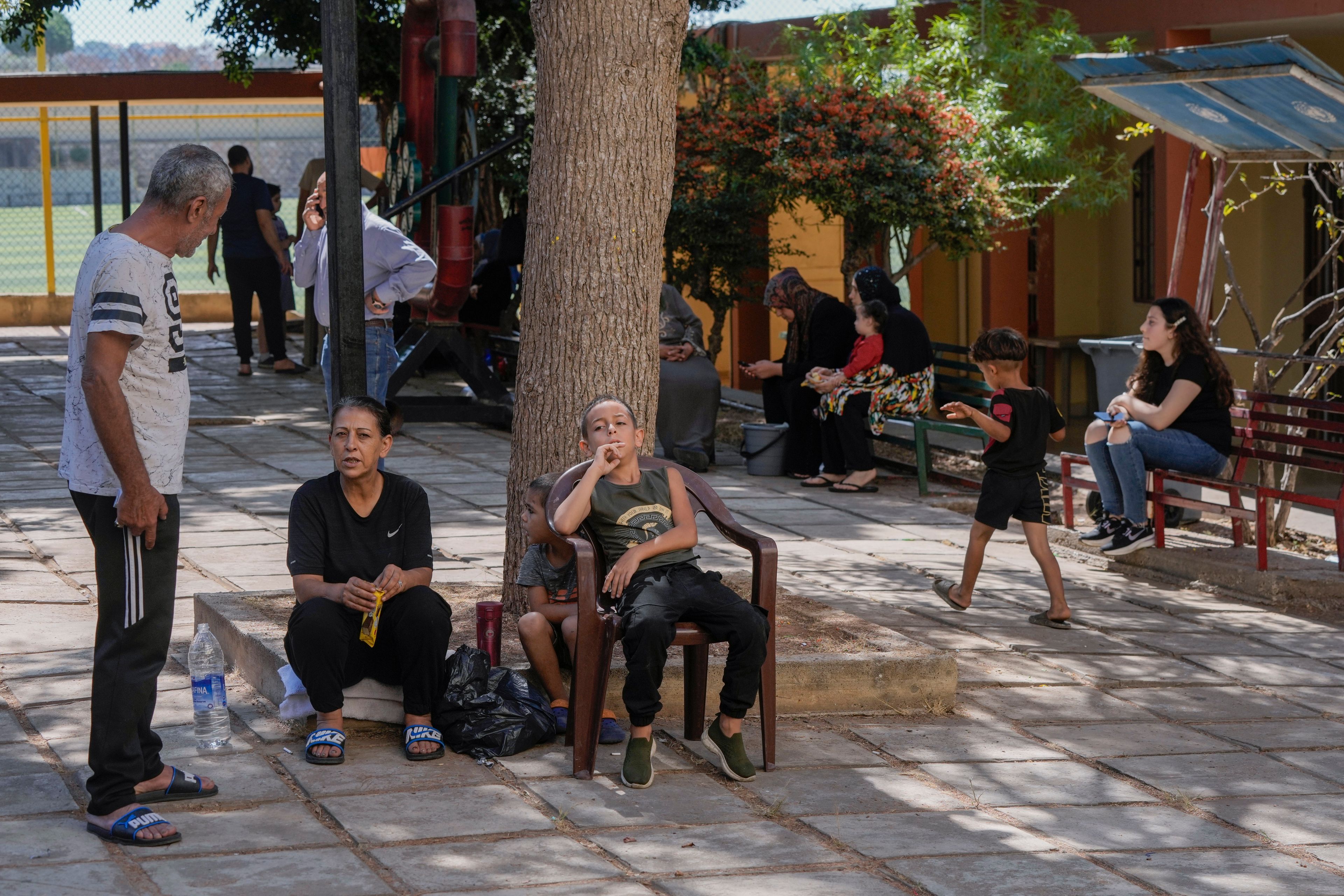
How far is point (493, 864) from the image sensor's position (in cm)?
389

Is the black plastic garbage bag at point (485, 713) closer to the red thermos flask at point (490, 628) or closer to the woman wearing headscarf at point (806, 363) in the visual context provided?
the red thermos flask at point (490, 628)

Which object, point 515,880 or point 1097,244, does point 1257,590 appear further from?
point 1097,244

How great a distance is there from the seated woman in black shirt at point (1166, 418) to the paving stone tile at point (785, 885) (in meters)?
4.54

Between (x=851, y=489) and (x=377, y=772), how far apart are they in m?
5.75

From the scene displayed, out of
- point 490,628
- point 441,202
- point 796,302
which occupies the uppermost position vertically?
point 441,202

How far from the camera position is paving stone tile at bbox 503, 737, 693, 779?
15.2 feet

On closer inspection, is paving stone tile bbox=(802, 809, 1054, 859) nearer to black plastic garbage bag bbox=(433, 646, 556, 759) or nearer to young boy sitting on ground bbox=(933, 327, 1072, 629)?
black plastic garbage bag bbox=(433, 646, 556, 759)

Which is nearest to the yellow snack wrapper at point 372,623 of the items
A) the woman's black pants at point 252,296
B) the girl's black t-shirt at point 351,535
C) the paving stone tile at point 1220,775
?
the girl's black t-shirt at point 351,535

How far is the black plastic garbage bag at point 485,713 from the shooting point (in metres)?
4.70

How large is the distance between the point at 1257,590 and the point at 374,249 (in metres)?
4.37

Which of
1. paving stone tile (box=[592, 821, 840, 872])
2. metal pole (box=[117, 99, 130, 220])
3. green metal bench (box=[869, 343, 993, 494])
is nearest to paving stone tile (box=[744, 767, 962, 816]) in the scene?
paving stone tile (box=[592, 821, 840, 872])

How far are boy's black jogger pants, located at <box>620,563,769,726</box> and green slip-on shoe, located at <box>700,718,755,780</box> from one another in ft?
0.21

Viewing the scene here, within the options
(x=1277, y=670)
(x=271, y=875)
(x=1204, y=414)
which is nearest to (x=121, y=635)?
(x=271, y=875)

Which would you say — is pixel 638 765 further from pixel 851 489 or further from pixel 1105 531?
pixel 851 489
